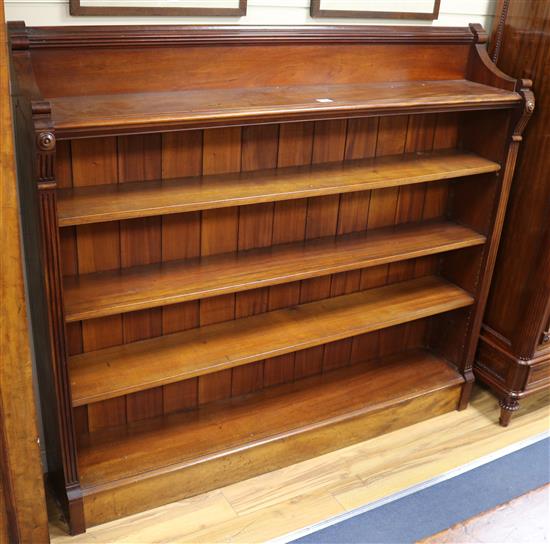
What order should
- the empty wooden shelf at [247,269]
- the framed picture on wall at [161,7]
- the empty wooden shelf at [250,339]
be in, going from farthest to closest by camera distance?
the empty wooden shelf at [250,339]
the empty wooden shelf at [247,269]
the framed picture on wall at [161,7]

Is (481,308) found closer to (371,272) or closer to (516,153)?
(371,272)

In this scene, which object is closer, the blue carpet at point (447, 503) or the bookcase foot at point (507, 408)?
the blue carpet at point (447, 503)

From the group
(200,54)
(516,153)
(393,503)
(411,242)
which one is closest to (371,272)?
(411,242)

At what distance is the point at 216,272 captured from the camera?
1.82m

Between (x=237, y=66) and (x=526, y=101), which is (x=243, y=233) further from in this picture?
(x=526, y=101)

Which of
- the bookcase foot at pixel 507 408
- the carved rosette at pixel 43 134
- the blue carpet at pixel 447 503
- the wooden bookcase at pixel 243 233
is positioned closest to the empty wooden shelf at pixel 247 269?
the wooden bookcase at pixel 243 233

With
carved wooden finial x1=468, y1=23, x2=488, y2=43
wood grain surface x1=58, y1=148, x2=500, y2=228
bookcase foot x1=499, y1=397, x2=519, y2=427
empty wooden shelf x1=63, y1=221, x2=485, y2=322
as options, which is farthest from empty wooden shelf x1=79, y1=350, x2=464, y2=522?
carved wooden finial x1=468, y1=23, x2=488, y2=43

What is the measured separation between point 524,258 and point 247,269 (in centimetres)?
90

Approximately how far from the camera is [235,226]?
1915 mm

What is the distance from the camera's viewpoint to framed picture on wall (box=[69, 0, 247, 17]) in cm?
156

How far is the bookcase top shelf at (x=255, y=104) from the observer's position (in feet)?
4.76

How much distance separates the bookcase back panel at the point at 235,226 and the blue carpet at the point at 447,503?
19.7 inches

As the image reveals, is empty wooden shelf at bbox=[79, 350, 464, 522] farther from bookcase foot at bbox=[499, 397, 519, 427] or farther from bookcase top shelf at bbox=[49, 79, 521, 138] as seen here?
bookcase top shelf at bbox=[49, 79, 521, 138]

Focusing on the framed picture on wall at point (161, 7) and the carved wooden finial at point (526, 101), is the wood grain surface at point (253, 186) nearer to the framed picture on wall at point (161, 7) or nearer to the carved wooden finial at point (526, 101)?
the carved wooden finial at point (526, 101)
